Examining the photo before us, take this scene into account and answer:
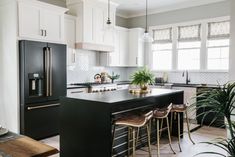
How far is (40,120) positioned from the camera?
14.1ft

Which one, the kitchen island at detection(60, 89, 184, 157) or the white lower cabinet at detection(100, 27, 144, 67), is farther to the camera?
the white lower cabinet at detection(100, 27, 144, 67)

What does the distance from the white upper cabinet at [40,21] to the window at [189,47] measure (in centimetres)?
367

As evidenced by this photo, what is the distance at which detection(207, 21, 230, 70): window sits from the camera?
5930 millimetres

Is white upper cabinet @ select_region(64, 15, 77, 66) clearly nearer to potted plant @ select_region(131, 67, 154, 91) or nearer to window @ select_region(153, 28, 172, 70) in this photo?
potted plant @ select_region(131, 67, 154, 91)

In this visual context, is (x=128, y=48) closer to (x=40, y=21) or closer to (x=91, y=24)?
(x=91, y=24)

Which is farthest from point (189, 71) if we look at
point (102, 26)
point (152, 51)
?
point (102, 26)

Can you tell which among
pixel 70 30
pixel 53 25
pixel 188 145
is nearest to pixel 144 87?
pixel 188 145

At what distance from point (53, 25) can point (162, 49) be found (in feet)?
12.3

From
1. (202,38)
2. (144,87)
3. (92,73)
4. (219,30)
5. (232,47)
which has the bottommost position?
(144,87)

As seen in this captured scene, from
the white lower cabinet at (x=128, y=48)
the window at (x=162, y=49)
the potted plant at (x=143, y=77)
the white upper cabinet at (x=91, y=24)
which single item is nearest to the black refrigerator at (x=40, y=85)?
the white upper cabinet at (x=91, y=24)

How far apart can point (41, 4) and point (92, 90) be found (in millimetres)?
2218

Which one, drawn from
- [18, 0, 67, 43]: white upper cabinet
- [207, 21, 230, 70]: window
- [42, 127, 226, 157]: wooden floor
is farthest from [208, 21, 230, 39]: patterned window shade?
[18, 0, 67, 43]: white upper cabinet

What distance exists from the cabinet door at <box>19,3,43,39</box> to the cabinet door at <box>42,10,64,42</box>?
14 cm

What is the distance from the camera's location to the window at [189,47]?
642cm
